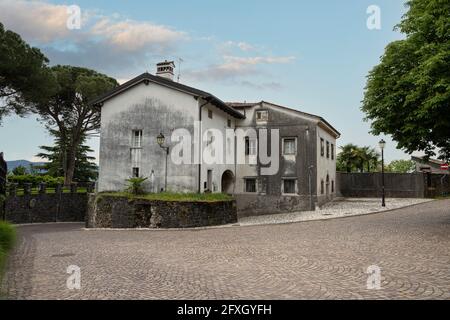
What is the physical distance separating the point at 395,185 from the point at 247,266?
2829 centimetres

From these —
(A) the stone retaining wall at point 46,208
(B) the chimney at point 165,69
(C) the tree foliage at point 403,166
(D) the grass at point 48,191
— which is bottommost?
(A) the stone retaining wall at point 46,208

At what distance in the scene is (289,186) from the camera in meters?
25.7

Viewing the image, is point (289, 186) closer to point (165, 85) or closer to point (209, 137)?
point (209, 137)

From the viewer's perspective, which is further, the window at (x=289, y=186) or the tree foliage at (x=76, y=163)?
the tree foliage at (x=76, y=163)

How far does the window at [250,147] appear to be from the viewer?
87.4 feet

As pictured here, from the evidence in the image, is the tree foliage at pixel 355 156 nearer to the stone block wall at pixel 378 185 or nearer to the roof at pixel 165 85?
the stone block wall at pixel 378 185

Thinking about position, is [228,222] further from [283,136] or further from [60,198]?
[60,198]

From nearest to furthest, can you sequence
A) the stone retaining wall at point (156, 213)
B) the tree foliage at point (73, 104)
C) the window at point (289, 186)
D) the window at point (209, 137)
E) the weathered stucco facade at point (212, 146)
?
1. the stone retaining wall at point (156, 213)
2. the weathered stucco facade at point (212, 146)
3. the window at point (209, 137)
4. the window at point (289, 186)
5. the tree foliage at point (73, 104)

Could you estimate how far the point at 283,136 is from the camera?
1021 inches

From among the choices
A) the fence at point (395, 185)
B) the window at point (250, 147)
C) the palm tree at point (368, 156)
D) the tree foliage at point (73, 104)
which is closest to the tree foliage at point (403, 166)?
the palm tree at point (368, 156)

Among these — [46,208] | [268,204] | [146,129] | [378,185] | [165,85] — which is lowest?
[46,208]

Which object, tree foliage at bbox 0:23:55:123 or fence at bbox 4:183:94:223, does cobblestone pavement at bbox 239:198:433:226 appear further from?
tree foliage at bbox 0:23:55:123

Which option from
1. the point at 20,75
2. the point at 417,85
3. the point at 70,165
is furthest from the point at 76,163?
the point at 417,85
